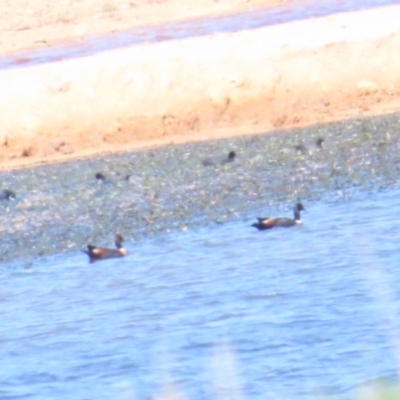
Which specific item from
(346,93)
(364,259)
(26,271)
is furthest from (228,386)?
(346,93)

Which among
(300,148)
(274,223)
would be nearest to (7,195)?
(300,148)

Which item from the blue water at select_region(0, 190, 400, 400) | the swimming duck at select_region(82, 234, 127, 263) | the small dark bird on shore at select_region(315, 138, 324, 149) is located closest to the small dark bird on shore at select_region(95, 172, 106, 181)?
the small dark bird on shore at select_region(315, 138, 324, 149)

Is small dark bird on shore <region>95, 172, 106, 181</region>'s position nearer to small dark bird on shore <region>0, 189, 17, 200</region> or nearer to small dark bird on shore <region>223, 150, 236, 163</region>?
small dark bird on shore <region>0, 189, 17, 200</region>

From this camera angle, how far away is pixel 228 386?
4.70 m

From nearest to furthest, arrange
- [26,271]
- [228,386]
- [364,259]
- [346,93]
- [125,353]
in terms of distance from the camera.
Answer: [228,386] → [125,353] → [364,259] → [26,271] → [346,93]

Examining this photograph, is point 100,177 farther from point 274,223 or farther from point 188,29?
point 188,29

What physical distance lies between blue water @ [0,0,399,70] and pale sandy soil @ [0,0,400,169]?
370cm

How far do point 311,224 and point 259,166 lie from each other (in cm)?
238

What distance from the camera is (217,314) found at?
22.0 feet

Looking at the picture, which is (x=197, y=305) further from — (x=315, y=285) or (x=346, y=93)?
(x=346, y=93)

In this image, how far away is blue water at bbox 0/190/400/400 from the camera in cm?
555

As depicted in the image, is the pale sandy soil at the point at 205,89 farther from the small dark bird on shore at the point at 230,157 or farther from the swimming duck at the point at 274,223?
the swimming duck at the point at 274,223

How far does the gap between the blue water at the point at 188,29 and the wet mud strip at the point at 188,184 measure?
220 inches

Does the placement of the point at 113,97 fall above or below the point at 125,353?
above
